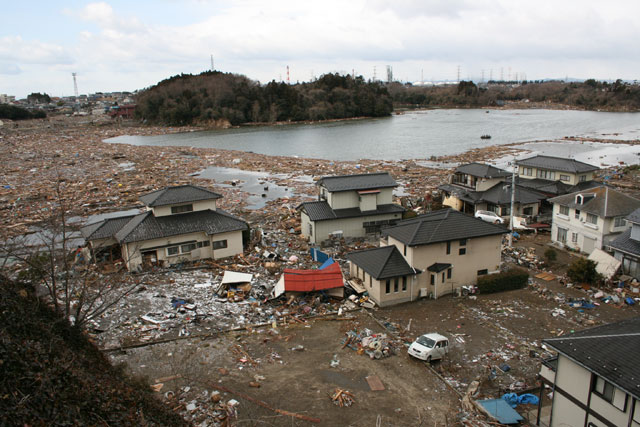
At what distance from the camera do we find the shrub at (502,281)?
16.3 metres

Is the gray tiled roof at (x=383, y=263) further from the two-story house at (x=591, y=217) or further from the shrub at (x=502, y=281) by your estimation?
the two-story house at (x=591, y=217)

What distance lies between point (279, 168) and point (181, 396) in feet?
129

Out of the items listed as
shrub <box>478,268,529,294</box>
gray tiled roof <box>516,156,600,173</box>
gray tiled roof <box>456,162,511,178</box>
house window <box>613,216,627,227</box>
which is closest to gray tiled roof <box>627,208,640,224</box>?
house window <box>613,216,627,227</box>

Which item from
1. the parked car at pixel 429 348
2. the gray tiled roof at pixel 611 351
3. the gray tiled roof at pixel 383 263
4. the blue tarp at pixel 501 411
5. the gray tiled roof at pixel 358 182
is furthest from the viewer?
the gray tiled roof at pixel 358 182

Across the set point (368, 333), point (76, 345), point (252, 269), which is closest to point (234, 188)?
point (252, 269)

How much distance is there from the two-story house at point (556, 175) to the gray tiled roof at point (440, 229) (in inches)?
494

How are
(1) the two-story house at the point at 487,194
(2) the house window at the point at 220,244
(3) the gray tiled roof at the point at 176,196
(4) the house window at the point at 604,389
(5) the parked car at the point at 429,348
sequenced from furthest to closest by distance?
(1) the two-story house at the point at 487,194 < (2) the house window at the point at 220,244 < (3) the gray tiled roof at the point at 176,196 < (5) the parked car at the point at 429,348 < (4) the house window at the point at 604,389

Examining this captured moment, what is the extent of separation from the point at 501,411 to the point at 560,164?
72.8 feet

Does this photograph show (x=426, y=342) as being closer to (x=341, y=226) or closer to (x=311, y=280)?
(x=311, y=280)

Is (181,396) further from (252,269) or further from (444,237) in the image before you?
(444,237)

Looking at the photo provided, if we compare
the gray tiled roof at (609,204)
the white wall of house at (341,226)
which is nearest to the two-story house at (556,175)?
the gray tiled roof at (609,204)

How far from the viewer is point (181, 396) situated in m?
9.74

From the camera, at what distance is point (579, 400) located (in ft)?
28.2

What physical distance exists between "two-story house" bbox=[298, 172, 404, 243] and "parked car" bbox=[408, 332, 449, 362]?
1038cm
